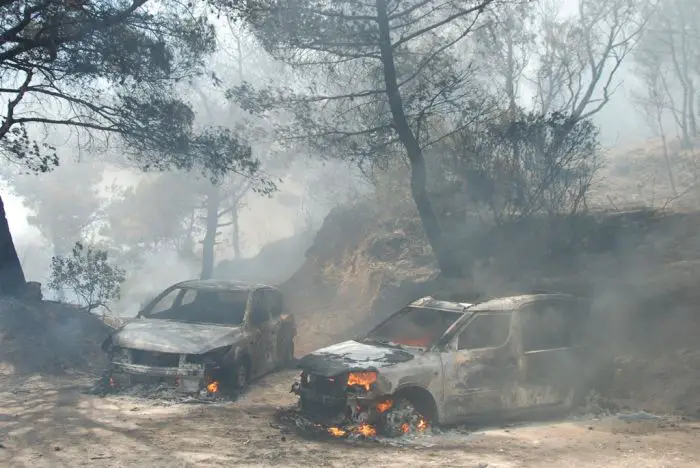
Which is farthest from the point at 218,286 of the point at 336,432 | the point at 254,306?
the point at 336,432

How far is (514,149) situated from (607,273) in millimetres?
3366

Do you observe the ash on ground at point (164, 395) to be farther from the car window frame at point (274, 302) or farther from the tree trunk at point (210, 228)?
the tree trunk at point (210, 228)

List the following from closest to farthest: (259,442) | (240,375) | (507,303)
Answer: (259,442)
(507,303)
(240,375)

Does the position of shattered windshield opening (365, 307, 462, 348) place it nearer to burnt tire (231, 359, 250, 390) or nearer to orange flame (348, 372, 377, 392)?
orange flame (348, 372, 377, 392)

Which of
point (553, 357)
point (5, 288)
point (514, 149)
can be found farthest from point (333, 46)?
point (5, 288)

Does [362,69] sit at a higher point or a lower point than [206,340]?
higher

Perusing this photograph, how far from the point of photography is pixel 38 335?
12.0 metres

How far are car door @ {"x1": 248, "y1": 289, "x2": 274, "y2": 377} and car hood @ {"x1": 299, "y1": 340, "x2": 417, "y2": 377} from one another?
2470mm

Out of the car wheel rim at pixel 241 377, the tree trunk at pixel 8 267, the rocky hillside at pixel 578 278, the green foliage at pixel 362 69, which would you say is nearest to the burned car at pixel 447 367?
the rocky hillside at pixel 578 278

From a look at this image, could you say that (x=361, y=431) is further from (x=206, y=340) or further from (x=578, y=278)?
(x=578, y=278)

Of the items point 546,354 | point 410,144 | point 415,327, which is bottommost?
point 546,354

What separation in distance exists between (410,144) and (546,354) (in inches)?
245

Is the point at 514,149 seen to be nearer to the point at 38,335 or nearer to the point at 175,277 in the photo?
the point at 38,335

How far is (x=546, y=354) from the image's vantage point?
8.07m
